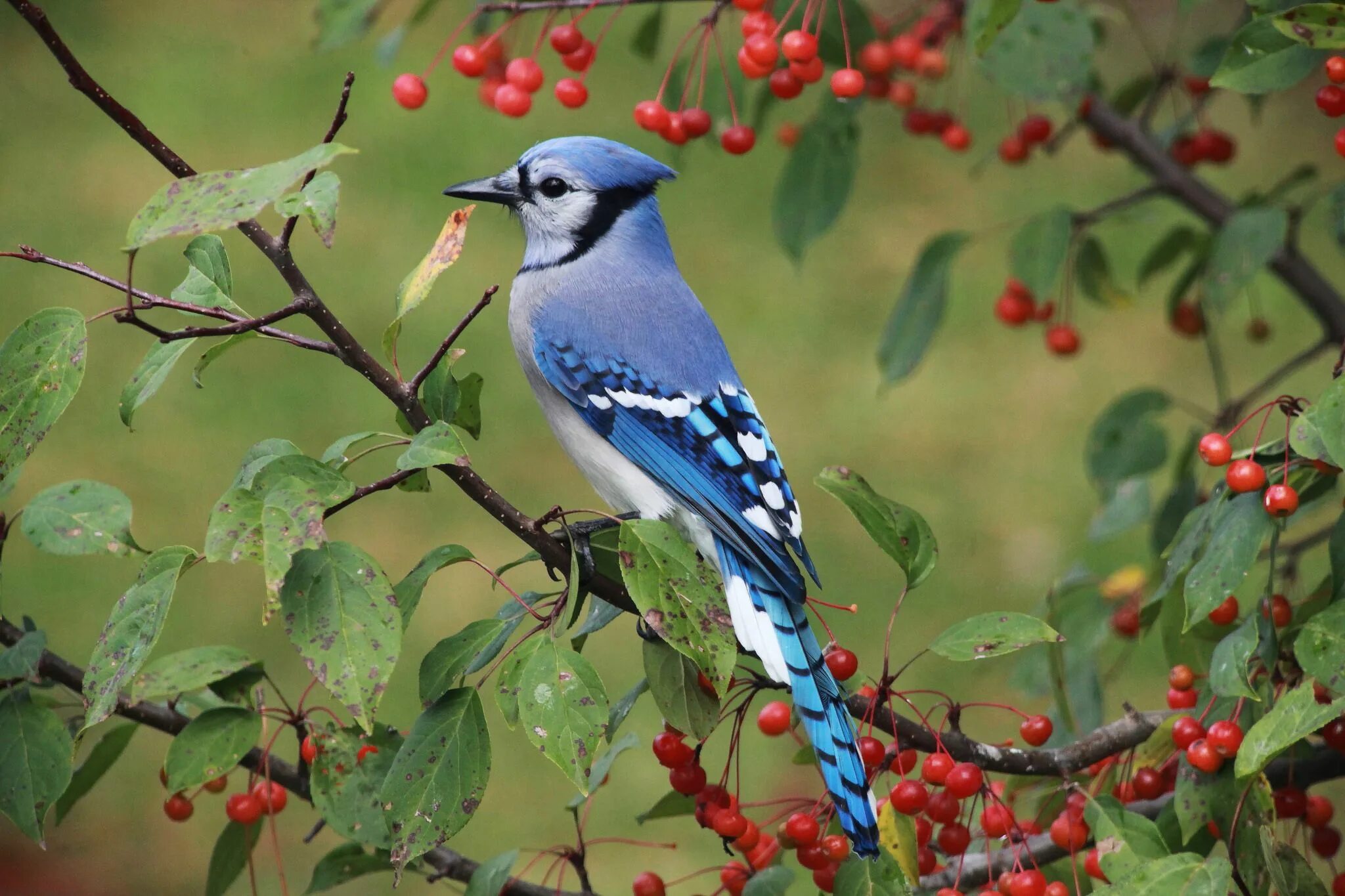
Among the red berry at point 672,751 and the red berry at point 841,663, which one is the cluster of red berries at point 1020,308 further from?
the red berry at point 672,751

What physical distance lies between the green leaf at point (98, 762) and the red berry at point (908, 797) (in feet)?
2.83

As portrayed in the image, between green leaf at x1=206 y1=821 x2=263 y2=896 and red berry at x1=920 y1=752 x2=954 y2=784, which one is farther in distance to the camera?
green leaf at x1=206 y1=821 x2=263 y2=896

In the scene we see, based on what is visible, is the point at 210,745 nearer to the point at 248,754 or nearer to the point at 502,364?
the point at 248,754

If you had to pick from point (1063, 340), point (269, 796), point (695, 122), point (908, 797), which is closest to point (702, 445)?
point (695, 122)

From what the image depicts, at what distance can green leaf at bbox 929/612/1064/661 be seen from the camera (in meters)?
1.42

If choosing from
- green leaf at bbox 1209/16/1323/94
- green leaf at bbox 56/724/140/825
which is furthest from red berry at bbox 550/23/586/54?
green leaf at bbox 56/724/140/825

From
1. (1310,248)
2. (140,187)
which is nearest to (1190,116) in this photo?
(1310,248)

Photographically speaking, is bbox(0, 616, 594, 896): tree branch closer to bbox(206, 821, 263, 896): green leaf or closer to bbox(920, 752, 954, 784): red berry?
bbox(206, 821, 263, 896): green leaf

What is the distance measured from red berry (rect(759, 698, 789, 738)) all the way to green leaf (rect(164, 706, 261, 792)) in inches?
23.9

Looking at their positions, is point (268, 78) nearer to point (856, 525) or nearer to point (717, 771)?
point (856, 525)

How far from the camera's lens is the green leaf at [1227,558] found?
140 centimetres

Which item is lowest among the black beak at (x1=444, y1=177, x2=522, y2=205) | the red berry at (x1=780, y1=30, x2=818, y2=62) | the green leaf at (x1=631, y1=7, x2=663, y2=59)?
the black beak at (x1=444, y1=177, x2=522, y2=205)

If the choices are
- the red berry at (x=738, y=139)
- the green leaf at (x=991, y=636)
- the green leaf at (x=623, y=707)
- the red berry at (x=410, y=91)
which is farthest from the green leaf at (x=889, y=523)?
the red berry at (x=410, y=91)

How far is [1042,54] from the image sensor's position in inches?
82.4
